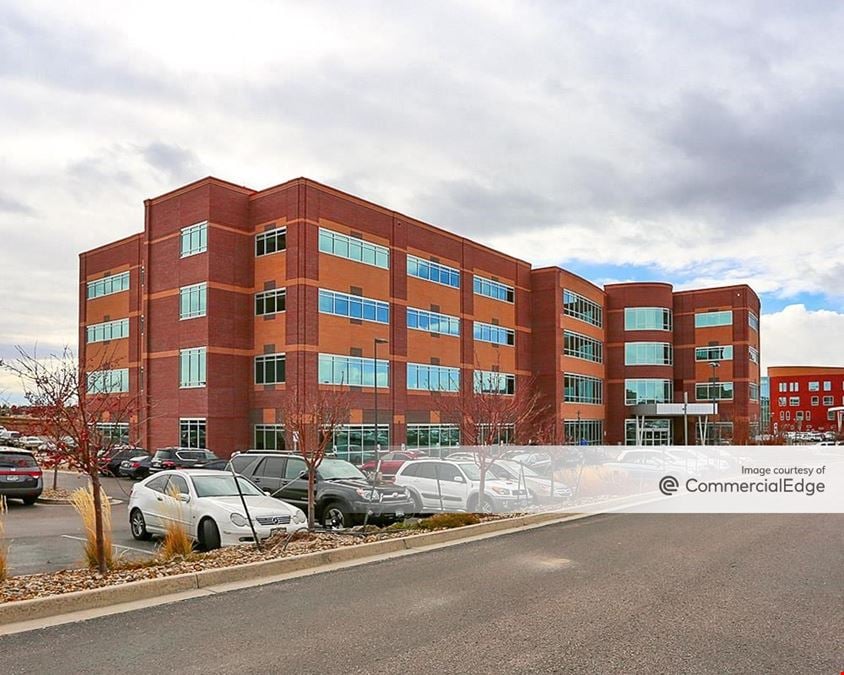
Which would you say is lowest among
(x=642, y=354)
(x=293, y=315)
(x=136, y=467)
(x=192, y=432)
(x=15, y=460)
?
(x=136, y=467)

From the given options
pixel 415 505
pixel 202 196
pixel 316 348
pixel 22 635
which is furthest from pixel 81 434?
pixel 202 196

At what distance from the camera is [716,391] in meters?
75.7

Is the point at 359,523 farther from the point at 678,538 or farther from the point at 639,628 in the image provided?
the point at 639,628

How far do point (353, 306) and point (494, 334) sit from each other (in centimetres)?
1698

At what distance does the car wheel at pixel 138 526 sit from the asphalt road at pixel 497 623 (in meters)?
5.94

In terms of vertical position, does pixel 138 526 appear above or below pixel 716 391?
below

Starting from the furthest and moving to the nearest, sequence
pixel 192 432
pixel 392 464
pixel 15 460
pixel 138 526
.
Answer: pixel 192 432
pixel 392 464
pixel 15 460
pixel 138 526

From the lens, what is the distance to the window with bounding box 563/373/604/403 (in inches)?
2542

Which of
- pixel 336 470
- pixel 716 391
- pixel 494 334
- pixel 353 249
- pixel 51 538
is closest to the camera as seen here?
pixel 51 538

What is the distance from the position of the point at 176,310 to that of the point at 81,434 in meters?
36.3

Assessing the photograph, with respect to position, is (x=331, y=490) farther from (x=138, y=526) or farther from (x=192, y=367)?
(x=192, y=367)

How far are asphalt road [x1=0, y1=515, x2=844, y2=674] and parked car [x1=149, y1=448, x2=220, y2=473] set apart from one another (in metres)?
24.6

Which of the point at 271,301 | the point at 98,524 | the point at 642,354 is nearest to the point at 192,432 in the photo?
the point at 271,301

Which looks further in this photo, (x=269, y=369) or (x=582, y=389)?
(x=582, y=389)
